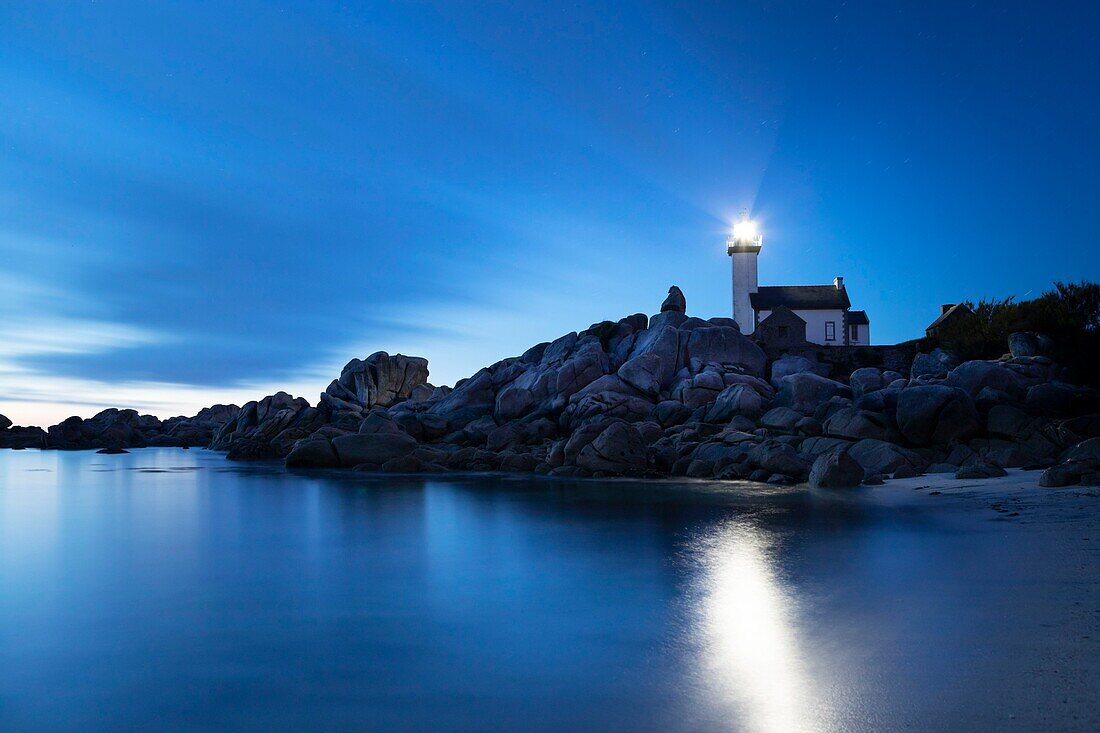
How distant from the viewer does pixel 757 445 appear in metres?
23.9

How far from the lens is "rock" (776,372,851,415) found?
32312 mm

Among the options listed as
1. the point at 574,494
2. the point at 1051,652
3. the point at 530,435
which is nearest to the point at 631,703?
the point at 1051,652

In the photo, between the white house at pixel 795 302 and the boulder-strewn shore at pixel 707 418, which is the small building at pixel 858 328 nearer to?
the white house at pixel 795 302

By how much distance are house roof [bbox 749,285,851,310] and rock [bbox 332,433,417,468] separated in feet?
122

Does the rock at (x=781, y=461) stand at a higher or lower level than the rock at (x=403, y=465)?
higher

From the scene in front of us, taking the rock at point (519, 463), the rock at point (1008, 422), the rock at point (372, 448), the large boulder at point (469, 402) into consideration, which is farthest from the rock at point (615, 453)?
the large boulder at point (469, 402)

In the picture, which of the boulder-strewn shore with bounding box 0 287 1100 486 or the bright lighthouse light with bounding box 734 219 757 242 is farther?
the bright lighthouse light with bounding box 734 219 757 242

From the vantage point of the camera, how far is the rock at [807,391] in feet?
106

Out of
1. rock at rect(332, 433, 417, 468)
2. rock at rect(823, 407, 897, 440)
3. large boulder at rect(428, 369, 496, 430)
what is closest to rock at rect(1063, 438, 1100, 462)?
rock at rect(823, 407, 897, 440)

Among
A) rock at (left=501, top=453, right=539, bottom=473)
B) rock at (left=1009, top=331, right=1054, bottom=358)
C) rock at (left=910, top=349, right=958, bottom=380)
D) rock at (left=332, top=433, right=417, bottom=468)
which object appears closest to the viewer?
rock at (left=501, top=453, right=539, bottom=473)

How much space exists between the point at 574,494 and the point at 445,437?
21436mm

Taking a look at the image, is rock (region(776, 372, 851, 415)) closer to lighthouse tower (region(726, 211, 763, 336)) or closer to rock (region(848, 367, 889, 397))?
rock (region(848, 367, 889, 397))

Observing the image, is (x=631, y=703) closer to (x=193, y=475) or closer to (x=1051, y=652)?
(x=1051, y=652)

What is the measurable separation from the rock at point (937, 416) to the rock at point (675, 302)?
2478 cm
